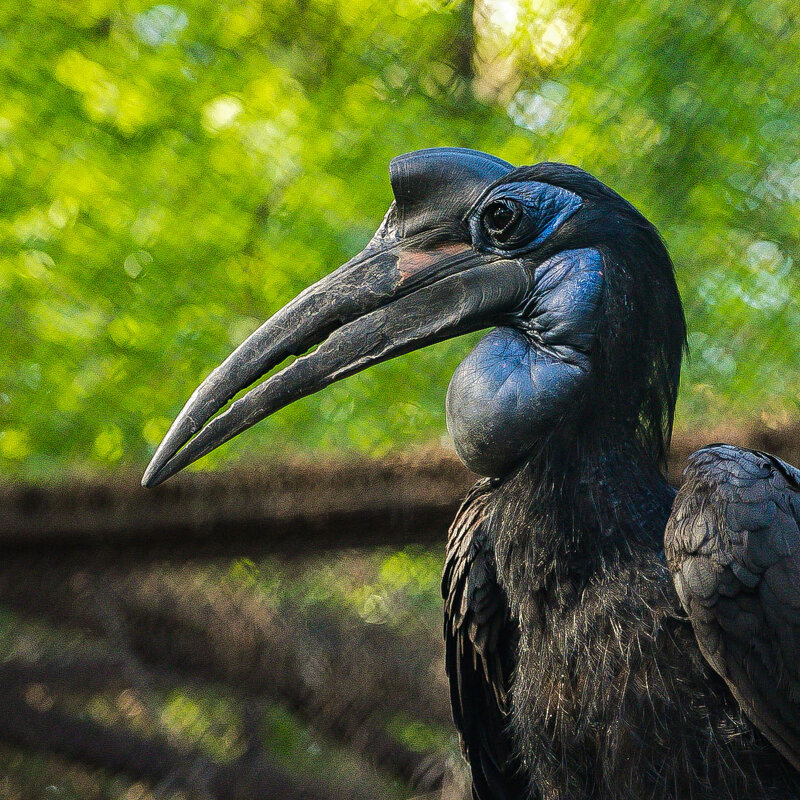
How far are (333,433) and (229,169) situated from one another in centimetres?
114

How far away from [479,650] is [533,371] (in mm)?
624

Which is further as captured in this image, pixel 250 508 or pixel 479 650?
pixel 250 508

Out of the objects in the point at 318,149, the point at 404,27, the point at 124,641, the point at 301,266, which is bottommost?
the point at 124,641

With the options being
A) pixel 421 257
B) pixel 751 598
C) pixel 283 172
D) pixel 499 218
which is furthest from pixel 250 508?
pixel 283 172

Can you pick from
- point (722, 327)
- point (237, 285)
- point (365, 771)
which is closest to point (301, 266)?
point (237, 285)

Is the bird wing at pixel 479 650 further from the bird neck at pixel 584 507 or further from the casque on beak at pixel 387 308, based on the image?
the casque on beak at pixel 387 308

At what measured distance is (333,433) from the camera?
11.5 ft

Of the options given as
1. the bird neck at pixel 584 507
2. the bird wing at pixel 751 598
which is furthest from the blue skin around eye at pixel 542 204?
the bird wing at pixel 751 598

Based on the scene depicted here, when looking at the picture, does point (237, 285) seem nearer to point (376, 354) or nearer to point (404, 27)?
point (404, 27)

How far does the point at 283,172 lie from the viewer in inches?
149

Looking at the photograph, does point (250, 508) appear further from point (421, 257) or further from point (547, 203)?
Answer: point (547, 203)

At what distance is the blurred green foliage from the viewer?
359 cm

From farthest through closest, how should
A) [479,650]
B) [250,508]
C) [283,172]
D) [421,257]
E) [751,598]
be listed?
[283,172]
[250,508]
[479,650]
[421,257]
[751,598]

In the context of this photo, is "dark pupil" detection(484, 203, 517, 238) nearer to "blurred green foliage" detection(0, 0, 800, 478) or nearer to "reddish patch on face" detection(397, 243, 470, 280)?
"reddish patch on face" detection(397, 243, 470, 280)
